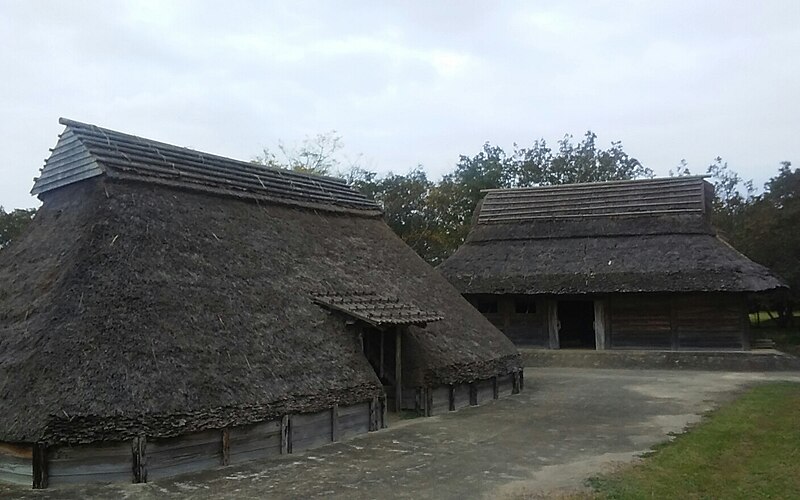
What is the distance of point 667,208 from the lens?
87.1 feet

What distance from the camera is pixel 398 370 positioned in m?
14.3

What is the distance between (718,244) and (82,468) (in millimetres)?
22450

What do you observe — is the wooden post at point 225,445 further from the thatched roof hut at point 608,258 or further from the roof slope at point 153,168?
the thatched roof hut at point 608,258

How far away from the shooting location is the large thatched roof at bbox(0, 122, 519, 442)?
29.8 feet

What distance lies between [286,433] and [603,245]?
18321mm

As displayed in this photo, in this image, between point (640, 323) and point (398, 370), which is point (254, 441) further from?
point (640, 323)

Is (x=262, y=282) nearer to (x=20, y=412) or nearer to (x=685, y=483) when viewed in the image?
(x=20, y=412)

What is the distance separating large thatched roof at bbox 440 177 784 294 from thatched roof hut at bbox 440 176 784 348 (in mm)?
39

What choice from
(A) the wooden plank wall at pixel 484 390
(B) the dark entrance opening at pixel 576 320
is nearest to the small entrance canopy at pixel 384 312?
(A) the wooden plank wall at pixel 484 390

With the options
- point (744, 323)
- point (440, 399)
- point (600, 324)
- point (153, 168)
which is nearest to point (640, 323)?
point (600, 324)

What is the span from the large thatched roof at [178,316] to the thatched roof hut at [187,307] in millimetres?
28

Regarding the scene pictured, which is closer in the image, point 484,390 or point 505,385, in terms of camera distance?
point 484,390

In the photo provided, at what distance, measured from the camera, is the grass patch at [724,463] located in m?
8.52

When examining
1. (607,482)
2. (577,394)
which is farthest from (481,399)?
(607,482)
